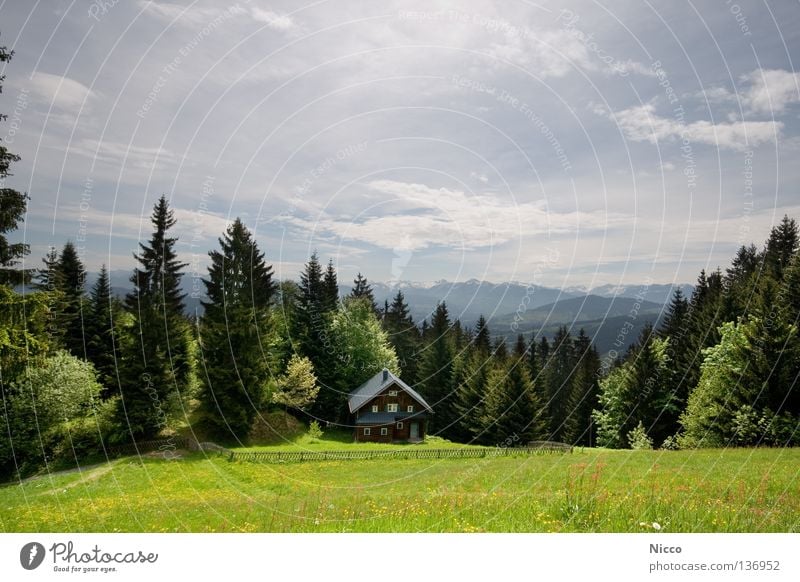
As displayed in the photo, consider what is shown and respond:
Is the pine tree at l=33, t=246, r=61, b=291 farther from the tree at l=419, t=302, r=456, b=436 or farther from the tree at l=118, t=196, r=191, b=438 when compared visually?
the tree at l=419, t=302, r=456, b=436

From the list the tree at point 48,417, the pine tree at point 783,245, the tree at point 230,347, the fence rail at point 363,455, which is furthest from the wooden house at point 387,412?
the pine tree at point 783,245

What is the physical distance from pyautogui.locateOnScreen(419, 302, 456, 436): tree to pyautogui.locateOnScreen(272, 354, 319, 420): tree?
1913cm

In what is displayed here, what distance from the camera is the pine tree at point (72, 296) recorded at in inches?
1453

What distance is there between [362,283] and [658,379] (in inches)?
1720

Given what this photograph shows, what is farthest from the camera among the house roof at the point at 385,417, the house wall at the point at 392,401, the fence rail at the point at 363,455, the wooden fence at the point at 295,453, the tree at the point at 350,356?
the tree at the point at 350,356

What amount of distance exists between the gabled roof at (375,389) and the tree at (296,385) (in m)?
4.18

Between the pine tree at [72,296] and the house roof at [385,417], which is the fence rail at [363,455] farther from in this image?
the pine tree at [72,296]

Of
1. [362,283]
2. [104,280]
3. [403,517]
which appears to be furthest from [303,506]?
[362,283]

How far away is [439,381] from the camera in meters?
54.4

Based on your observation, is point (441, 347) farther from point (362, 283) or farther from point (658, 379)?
point (658, 379)

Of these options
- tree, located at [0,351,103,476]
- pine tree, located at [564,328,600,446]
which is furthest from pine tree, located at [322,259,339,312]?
pine tree, located at [564,328,600,446]

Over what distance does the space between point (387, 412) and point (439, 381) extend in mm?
15930

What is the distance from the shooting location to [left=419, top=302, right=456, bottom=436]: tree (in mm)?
52500

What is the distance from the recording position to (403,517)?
24.3ft
